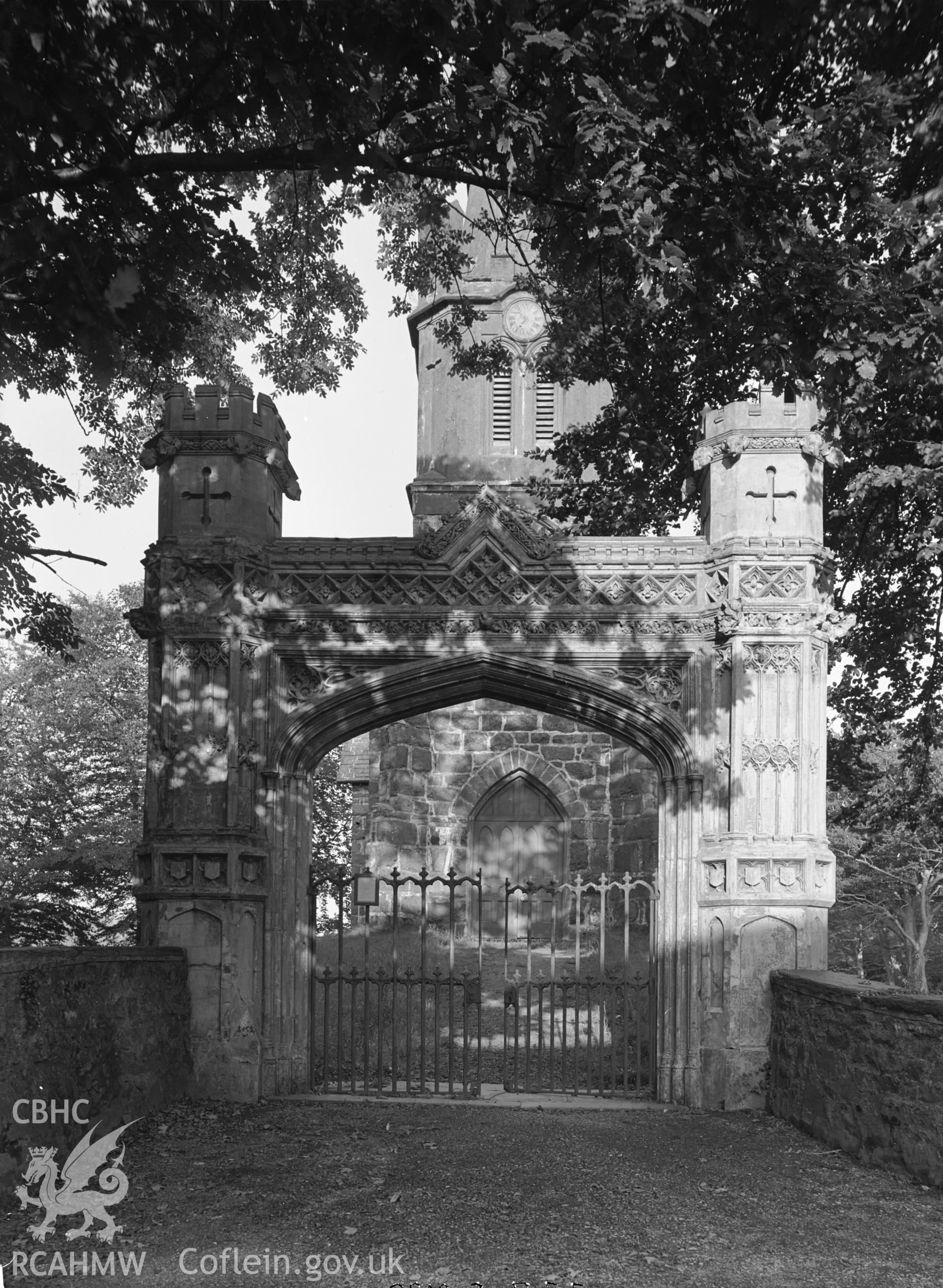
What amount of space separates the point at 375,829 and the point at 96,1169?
12526 millimetres

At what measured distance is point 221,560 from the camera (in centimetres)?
1145

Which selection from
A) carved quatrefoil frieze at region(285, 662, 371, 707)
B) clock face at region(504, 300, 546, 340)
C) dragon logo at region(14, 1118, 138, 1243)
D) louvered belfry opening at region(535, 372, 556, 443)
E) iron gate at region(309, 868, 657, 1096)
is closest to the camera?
dragon logo at region(14, 1118, 138, 1243)

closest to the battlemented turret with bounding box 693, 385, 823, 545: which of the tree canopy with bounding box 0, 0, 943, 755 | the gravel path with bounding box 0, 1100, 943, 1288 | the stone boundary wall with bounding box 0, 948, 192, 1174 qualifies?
the tree canopy with bounding box 0, 0, 943, 755

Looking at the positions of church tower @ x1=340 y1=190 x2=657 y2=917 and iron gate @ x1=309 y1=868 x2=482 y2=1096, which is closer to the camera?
iron gate @ x1=309 y1=868 x2=482 y2=1096

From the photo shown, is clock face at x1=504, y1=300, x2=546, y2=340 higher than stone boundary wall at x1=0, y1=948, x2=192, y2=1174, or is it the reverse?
clock face at x1=504, y1=300, x2=546, y2=340

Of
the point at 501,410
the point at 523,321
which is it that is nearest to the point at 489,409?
the point at 501,410

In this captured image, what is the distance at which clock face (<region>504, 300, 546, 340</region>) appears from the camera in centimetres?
2480

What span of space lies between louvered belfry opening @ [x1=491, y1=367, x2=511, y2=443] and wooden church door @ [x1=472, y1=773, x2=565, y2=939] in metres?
6.60

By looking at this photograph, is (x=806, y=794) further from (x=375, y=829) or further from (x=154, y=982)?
(x=375, y=829)

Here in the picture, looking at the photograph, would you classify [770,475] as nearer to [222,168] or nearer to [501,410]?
[222,168]

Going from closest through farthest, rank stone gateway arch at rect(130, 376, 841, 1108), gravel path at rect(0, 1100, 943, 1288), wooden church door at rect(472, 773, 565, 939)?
gravel path at rect(0, 1100, 943, 1288) < stone gateway arch at rect(130, 376, 841, 1108) < wooden church door at rect(472, 773, 565, 939)

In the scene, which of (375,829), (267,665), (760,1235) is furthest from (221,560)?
(375,829)

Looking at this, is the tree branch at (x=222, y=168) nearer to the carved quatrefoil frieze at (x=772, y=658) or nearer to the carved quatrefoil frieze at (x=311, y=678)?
the carved quatrefoil frieze at (x=772, y=658)

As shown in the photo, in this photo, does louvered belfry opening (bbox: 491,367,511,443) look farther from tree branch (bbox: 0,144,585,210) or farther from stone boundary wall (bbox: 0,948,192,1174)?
tree branch (bbox: 0,144,585,210)
